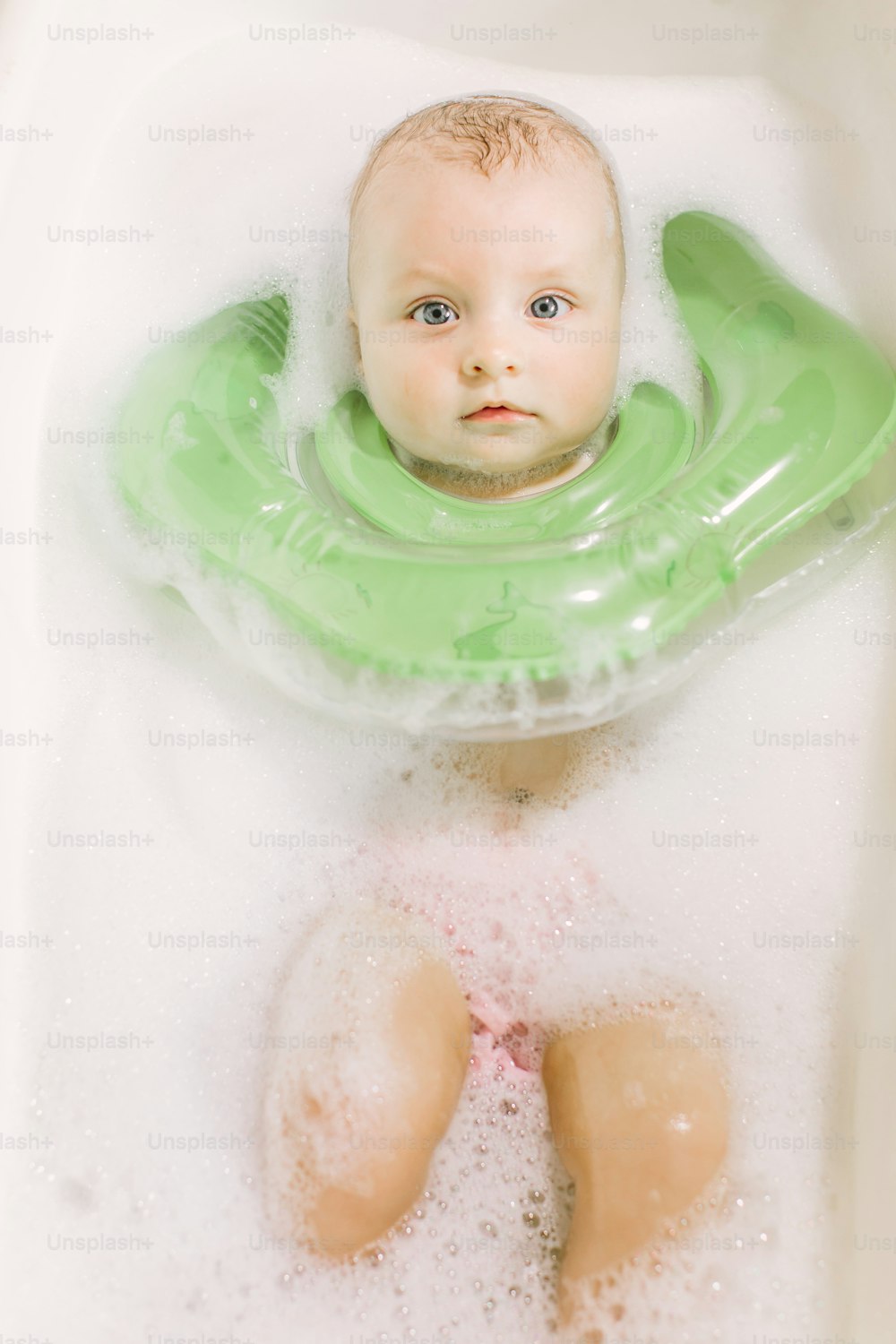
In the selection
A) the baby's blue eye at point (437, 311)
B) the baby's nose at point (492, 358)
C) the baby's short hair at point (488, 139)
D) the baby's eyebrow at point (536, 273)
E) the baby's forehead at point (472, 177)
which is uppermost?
the baby's short hair at point (488, 139)

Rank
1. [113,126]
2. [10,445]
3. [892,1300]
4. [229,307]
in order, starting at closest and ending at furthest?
[892,1300] → [10,445] → [229,307] → [113,126]

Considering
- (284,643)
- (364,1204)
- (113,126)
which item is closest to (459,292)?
(284,643)

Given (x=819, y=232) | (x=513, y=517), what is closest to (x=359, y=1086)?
(x=513, y=517)

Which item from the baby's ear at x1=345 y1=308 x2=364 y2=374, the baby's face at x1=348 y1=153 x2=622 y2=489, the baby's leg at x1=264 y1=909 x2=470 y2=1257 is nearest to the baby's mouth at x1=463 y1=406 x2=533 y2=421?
the baby's face at x1=348 y1=153 x2=622 y2=489

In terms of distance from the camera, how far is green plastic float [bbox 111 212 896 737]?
933 millimetres

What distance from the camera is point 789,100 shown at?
1.42 m

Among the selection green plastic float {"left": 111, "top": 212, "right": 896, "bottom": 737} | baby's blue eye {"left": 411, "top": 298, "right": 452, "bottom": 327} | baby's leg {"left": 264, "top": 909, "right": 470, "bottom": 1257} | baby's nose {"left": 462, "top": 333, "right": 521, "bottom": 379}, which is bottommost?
baby's leg {"left": 264, "top": 909, "right": 470, "bottom": 1257}

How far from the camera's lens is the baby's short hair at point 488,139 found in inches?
41.3

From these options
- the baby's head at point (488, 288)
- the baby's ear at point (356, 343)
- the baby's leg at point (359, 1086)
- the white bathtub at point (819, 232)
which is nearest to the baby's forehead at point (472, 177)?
the baby's head at point (488, 288)

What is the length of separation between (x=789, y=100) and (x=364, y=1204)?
1.44 meters

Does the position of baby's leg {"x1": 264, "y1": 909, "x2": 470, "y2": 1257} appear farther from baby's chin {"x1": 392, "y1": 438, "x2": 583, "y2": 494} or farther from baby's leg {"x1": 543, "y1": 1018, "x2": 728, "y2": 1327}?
baby's chin {"x1": 392, "y1": 438, "x2": 583, "y2": 494}

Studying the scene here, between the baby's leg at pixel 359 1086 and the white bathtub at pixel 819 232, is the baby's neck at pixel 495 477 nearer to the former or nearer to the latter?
the white bathtub at pixel 819 232

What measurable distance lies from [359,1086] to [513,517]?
56cm

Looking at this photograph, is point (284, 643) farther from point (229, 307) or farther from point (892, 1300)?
point (892, 1300)
